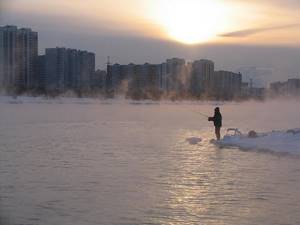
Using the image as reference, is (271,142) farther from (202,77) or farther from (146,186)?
(202,77)

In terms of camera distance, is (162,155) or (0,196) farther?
(162,155)

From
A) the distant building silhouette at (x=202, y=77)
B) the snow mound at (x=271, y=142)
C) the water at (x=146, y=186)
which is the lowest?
the water at (x=146, y=186)

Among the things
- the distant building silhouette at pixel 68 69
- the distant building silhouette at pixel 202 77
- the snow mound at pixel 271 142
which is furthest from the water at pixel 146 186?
the distant building silhouette at pixel 202 77

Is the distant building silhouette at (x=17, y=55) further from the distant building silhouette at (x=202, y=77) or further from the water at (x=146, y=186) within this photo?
the water at (x=146, y=186)

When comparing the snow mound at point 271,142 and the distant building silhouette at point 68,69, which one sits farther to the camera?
the distant building silhouette at point 68,69

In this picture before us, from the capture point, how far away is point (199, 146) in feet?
60.5

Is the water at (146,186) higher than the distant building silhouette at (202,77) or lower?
lower

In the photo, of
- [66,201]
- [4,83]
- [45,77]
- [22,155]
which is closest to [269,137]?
[22,155]

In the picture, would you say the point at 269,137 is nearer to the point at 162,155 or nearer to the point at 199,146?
the point at 199,146

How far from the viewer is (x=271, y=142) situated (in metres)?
18.1

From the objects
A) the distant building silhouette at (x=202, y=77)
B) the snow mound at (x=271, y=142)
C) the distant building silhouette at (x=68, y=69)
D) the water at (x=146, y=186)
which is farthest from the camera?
the distant building silhouette at (x=202, y=77)

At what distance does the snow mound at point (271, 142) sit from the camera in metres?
16.8

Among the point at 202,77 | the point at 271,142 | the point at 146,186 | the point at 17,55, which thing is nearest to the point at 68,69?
the point at 202,77

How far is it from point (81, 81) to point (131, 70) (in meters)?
15.8
